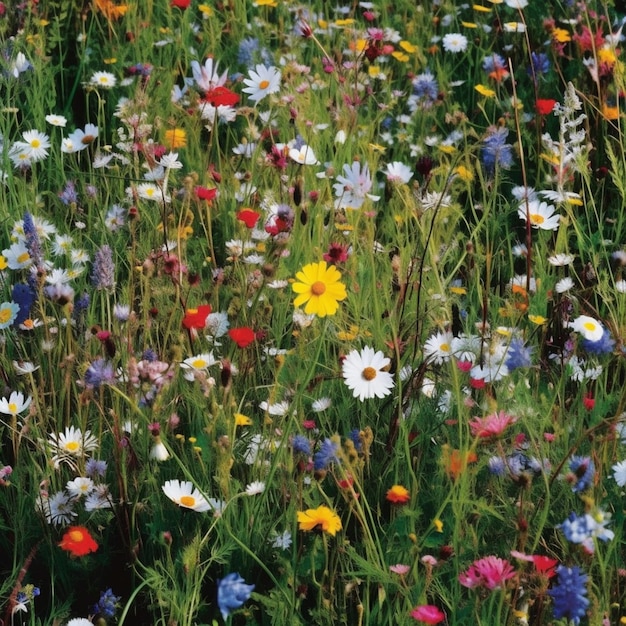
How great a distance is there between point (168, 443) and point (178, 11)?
2.03 metres

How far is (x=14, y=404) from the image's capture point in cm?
166

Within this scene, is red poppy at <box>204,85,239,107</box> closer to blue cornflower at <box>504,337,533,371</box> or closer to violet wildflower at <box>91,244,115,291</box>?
violet wildflower at <box>91,244,115,291</box>

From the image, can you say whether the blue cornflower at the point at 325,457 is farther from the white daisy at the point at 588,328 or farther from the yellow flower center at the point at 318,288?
the white daisy at the point at 588,328

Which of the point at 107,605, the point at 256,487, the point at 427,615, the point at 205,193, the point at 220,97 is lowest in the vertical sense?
the point at 107,605

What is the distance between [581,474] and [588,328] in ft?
1.26

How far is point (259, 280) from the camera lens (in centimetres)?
188

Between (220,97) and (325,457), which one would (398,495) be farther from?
(220,97)

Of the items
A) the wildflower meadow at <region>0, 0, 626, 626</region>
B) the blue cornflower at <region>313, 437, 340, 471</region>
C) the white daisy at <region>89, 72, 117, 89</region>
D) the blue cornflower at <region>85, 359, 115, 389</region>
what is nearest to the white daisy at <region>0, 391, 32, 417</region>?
the wildflower meadow at <region>0, 0, 626, 626</region>

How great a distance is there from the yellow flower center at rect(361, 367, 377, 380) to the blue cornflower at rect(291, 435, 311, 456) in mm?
172

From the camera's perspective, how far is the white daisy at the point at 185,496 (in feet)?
4.71

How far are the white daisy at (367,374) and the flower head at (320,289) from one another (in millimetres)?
137

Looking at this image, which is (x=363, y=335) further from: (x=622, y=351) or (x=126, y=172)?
(x=126, y=172)

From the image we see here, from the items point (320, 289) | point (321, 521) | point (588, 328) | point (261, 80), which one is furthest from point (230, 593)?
point (261, 80)

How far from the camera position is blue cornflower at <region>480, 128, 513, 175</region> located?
6.89 ft
